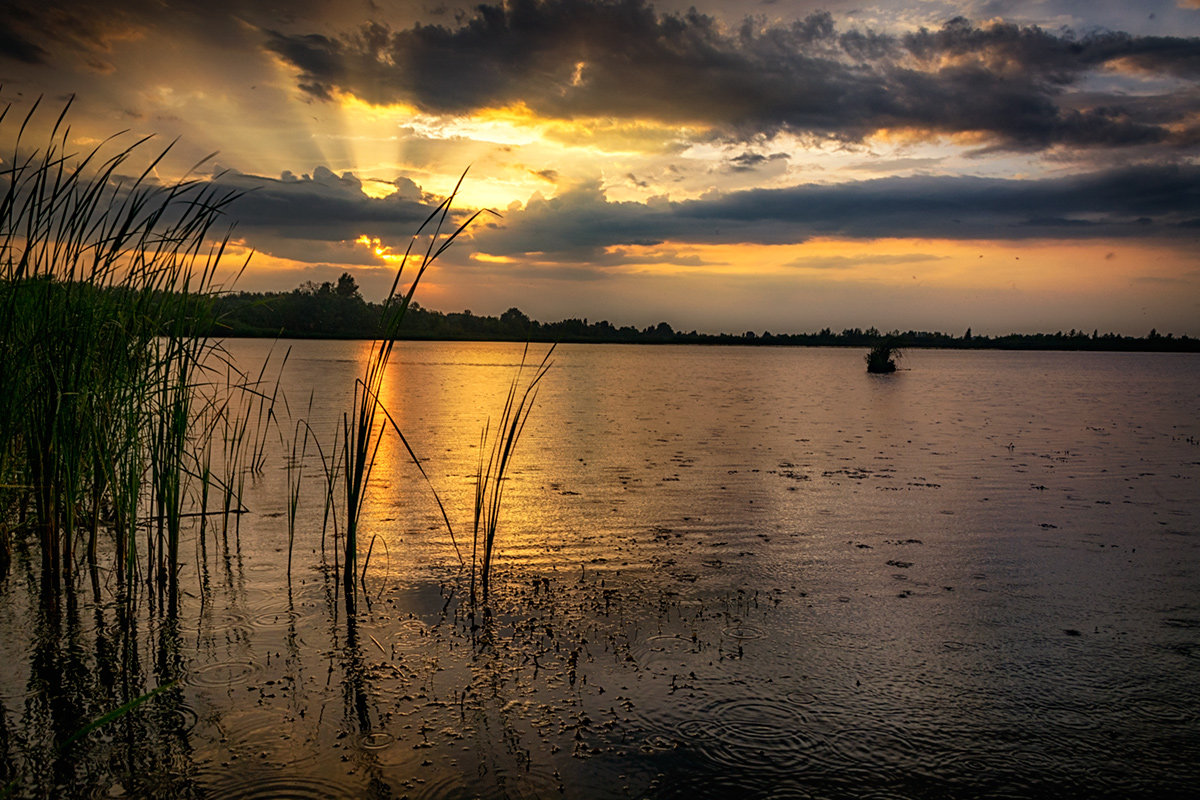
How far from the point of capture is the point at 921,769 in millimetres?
4699

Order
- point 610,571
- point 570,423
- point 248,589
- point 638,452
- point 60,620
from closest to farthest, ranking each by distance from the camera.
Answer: point 60,620 → point 248,589 → point 610,571 → point 638,452 → point 570,423

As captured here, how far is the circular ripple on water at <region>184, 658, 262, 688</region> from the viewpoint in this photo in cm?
557

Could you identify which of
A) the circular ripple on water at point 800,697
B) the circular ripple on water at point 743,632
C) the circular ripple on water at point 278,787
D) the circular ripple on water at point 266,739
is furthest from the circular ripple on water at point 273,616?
the circular ripple on water at point 800,697

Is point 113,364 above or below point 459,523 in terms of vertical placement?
above

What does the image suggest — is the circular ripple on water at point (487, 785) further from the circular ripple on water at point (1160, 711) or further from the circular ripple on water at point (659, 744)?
the circular ripple on water at point (1160, 711)

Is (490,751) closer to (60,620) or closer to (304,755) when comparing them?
(304,755)

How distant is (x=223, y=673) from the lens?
5734 mm

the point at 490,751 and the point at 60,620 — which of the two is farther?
the point at 60,620

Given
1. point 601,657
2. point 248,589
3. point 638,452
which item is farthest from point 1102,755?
point 638,452

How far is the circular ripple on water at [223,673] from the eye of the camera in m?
5.57

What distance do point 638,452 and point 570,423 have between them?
669 centimetres

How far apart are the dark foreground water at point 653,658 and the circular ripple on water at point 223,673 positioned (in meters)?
0.02

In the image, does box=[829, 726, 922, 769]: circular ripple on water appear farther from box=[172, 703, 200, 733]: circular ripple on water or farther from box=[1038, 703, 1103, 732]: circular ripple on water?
box=[172, 703, 200, 733]: circular ripple on water

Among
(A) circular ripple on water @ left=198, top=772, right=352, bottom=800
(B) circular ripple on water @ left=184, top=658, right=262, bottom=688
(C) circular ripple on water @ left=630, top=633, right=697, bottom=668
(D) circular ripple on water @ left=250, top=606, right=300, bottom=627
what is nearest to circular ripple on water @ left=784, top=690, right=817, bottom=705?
(C) circular ripple on water @ left=630, top=633, right=697, bottom=668
